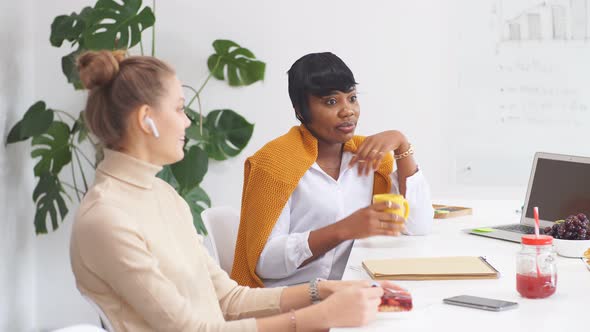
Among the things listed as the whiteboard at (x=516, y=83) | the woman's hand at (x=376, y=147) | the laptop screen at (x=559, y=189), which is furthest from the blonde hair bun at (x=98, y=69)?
the whiteboard at (x=516, y=83)

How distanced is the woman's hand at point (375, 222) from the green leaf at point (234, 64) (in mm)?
2042

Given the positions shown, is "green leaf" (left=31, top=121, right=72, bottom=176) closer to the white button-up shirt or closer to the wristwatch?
the white button-up shirt

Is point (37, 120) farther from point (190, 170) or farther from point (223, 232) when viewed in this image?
point (223, 232)

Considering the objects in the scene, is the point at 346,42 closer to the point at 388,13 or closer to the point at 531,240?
the point at 388,13

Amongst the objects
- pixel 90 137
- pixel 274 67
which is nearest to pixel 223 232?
pixel 90 137

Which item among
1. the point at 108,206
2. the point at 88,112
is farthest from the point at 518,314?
the point at 88,112

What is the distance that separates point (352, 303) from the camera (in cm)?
154

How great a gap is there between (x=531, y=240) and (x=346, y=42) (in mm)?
2647

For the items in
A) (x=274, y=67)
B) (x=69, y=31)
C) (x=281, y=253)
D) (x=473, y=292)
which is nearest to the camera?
(x=473, y=292)

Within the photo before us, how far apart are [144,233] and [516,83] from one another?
308 cm

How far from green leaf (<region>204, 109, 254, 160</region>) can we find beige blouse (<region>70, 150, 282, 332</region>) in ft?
7.19

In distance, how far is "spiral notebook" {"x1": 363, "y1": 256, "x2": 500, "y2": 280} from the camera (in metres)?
1.90

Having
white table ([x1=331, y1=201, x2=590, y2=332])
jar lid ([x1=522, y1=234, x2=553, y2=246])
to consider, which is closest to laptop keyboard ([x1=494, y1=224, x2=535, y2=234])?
white table ([x1=331, y1=201, x2=590, y2=332])

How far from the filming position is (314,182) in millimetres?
2471
